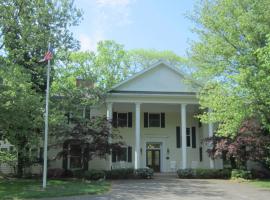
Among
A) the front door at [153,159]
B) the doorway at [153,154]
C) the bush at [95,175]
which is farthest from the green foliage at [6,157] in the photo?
the doorway at [153,154]

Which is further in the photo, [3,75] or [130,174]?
[130,174]

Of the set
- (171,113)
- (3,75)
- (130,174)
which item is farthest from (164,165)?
(3,75)

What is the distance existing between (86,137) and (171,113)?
9.32 m

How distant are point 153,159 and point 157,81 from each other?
21.9 feet

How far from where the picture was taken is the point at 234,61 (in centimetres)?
2252

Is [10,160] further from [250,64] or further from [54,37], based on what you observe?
[250,64]

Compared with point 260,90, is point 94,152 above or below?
below

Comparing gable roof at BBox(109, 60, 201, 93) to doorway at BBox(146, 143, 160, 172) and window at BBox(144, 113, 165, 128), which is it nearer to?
window at BBox(144, 113, 165, 128)

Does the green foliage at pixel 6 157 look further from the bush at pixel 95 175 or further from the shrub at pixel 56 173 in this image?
the bush at pixel 95 175

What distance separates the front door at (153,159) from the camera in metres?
32.1

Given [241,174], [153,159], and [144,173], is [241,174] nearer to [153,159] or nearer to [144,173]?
[144,173]

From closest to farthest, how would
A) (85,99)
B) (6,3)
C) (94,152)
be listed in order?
(6,3), (94,152), (85,99)

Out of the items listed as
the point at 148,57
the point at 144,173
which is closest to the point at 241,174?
the point at 144,173

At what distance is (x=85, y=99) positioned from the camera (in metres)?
28.4
